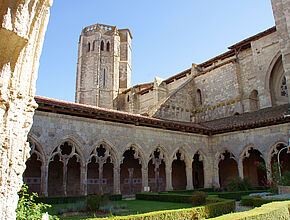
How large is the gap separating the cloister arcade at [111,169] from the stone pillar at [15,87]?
305 inches

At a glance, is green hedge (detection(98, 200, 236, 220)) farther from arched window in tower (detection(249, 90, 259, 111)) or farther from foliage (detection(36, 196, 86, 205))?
arched window in tower (detection(249, 90, 259, 111))

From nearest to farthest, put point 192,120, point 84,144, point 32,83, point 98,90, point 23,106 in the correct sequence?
point 23,106, point 32,83, point 84,144, point 192,120, point 98,90

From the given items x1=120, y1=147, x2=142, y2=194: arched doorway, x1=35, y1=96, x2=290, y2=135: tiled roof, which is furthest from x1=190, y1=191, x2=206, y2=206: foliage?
x1=120, y1=147, x2=142, y2=194: arched doorway

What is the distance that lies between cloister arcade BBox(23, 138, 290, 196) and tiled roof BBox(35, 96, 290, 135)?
1.30 meters

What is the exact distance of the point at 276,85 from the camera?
18.9 m

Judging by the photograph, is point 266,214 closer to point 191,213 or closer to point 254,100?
point 191,213

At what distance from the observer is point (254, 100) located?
19844 millimetres

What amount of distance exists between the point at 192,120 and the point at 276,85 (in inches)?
288

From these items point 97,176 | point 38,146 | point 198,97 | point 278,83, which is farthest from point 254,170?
point 38,146

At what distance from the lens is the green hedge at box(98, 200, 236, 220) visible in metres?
5.87

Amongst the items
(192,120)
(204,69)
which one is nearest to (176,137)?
(192,120)

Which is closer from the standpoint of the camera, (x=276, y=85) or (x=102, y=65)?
(x=276, y=85)

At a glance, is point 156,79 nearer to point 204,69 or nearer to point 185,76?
point 185,76

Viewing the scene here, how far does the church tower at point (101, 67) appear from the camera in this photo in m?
34.2
